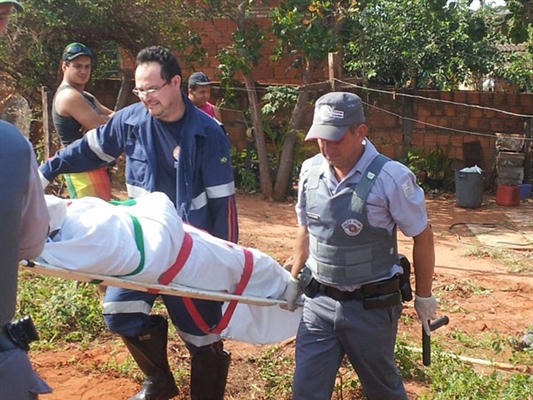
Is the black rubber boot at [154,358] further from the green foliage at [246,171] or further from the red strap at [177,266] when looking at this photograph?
the green foliage at [246,171]

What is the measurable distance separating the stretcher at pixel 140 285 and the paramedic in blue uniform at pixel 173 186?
373mm

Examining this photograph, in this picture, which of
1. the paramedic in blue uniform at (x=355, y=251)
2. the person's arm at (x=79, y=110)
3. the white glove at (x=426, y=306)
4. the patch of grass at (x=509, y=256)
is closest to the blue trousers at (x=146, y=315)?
the paramedic in blue uniform at (x=355, y=251)

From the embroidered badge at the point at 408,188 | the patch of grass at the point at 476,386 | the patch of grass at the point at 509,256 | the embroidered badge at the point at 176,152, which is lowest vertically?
the patch of grass at the point at 509,256

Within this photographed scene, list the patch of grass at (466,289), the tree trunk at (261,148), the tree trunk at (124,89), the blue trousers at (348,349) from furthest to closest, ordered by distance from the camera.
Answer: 1. the tree trunk at (124,89)
2. the tree trunk at (261,148)
3. the patch of grass at (466,289)
4. the blue trousers at (348,349)

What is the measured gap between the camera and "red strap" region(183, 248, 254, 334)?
3.58 meters

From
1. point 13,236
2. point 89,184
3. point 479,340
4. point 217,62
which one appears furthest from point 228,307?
point 217,62

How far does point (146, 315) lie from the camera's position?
3.91 meters

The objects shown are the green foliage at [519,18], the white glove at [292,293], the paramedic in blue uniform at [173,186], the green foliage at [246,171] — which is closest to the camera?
the white glove at [292,293]

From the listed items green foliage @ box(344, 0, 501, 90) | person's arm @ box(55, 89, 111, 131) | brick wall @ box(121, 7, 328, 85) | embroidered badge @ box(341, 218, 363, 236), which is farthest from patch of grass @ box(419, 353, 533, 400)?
brick wall @ box(121, 7, 328, 85)

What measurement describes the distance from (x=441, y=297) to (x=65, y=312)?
10.9ft

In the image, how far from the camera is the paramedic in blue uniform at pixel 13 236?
208cm

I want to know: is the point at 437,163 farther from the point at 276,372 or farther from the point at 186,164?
the point at 186,164

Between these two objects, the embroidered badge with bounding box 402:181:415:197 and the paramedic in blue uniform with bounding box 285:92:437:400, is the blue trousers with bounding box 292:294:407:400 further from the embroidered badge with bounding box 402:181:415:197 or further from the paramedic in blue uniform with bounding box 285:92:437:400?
the embroidered badge with bounding box 402:181:415:197

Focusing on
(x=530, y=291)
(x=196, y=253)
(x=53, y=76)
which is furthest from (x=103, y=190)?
(x=53, y=76)
